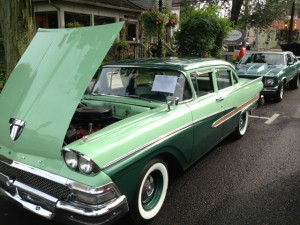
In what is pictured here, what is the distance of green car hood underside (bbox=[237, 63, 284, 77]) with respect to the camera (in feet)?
27.4

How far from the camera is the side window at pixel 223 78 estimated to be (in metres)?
4.47

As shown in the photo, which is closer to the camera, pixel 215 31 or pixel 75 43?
pixel 75 43

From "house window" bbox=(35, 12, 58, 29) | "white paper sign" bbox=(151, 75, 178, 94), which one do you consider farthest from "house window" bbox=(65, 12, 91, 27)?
"white paper sign" bbox=(151, 75, 178, 94)

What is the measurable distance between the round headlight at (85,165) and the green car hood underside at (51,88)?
8.7 inches

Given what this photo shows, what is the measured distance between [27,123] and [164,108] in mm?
1397

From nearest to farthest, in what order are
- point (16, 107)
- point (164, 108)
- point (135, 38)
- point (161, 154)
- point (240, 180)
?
point (16, 107)
point (161, 154)
point (164, 108)
point (240, 180)
point (135, 38)

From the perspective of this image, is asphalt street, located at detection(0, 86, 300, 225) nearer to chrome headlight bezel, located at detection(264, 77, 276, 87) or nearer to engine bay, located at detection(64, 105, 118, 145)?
engine bay, located at detection(64, 105, 118, 145)

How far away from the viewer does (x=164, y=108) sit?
10.8ft

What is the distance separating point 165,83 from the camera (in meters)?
3.60

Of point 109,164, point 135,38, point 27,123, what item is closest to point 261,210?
point 109,164

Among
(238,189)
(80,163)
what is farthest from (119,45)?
(80,163)

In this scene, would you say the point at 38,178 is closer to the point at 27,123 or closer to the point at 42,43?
the point at 27,123

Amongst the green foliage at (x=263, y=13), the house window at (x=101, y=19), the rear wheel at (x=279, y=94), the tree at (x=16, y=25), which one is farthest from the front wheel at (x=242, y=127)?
the green foliage at (x=263, y=13)

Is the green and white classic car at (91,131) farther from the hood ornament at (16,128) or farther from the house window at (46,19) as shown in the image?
the house window at (46,19)
